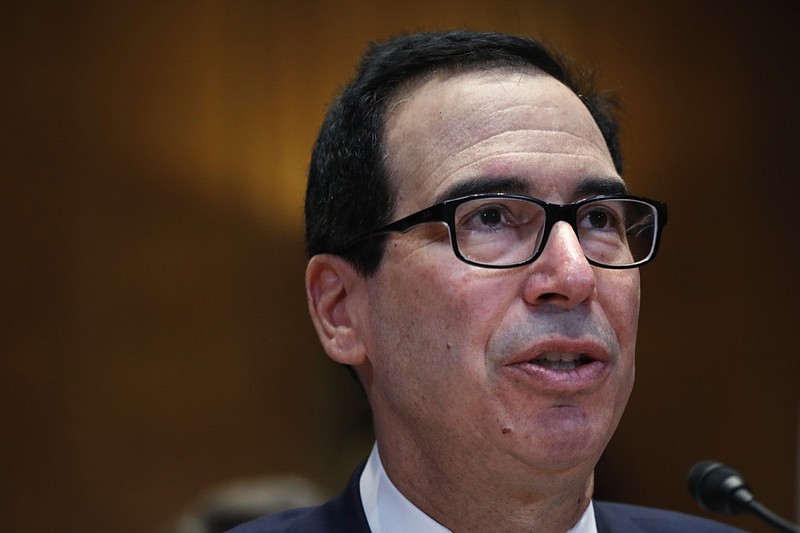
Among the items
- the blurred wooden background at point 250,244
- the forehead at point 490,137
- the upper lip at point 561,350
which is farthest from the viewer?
the blurred wooden background at point 250,244

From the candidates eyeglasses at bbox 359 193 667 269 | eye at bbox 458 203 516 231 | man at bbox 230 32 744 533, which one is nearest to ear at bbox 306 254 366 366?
man at bbox 230 32 744 533

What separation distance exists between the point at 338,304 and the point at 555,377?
49cm

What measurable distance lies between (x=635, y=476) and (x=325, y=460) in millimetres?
1561

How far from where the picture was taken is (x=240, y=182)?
4422mm

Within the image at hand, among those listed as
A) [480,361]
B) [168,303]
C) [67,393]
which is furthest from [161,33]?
[480,361]

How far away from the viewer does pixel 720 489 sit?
5.23 feet

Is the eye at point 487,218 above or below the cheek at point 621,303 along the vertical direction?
above

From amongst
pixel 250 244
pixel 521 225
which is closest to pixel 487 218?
pixel 521 225

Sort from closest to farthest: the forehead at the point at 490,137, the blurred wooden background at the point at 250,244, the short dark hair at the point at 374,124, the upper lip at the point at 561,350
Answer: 1. the upper lip at the point at 561,350
2. the forehead at the point at 490,137
3. the short dark hair at the point at 374,124
4. the blurred wooden background at the point at 250,244

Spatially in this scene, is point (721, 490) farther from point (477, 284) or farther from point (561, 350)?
point (477, 284)

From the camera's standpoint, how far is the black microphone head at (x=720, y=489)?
1.58 m

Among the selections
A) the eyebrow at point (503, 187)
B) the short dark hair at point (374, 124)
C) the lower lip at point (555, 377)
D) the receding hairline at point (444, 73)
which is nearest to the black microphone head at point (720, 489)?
the lower lip at point (555, 377)

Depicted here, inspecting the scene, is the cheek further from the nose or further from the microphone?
the microphone

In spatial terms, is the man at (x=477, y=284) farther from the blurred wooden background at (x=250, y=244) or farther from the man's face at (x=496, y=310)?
the blurred wooden background at (x=250, y=244)
